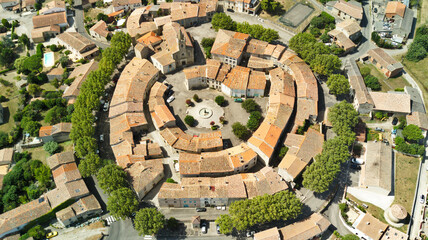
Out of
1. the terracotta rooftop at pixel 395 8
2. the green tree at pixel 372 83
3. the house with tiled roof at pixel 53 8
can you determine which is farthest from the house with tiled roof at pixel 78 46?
the terracotta rooftop at pixel 395 8

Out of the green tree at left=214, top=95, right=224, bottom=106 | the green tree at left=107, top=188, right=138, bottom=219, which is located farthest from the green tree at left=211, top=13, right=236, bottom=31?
the green tree at left=107, top=188, right=138, bottom=219

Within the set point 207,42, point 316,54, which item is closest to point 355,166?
point 316,54

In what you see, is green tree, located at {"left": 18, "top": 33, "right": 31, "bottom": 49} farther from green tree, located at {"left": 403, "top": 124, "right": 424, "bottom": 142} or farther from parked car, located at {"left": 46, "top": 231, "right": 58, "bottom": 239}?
green tree, located at {"left": 403, "top": 124, "right": 424, "bottom": 142}

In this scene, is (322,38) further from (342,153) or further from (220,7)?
(342,153)

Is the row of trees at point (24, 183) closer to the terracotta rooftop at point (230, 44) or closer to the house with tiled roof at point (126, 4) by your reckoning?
the terracotta rooftop at point (230, 44)

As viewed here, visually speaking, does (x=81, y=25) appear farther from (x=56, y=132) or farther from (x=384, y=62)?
(x=384, y=62)

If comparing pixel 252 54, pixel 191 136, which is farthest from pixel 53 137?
pixel 252 54
